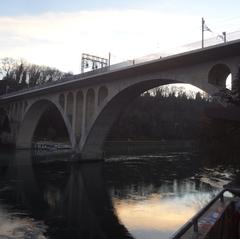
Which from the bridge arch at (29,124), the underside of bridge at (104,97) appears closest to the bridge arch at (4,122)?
the bridge arch at (29,124)

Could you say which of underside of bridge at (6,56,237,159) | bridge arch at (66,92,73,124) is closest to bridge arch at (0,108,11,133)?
underside of bridge at (6,56,237,159)

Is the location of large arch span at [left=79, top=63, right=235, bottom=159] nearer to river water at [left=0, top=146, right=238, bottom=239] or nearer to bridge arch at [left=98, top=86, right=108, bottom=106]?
bridge arch at [left=98, top=86, right=108, bottom=106]

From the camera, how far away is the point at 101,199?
2527 centimetres

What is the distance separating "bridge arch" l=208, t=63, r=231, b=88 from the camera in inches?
1099

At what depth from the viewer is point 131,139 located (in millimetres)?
93875

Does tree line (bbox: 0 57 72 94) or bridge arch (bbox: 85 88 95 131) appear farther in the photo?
tree line (bbox: 0 57 72 94)

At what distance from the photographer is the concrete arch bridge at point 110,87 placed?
1101 inches

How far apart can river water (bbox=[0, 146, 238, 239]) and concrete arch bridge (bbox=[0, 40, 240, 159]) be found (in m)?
5.92

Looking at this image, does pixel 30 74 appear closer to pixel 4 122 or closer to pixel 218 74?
pixel 4 122

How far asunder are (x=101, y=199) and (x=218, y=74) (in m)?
11.6

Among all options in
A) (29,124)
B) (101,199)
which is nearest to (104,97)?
(101,199)

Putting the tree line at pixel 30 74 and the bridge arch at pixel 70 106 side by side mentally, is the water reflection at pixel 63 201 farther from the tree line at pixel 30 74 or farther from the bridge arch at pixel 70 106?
the tree line at pixel 30 74

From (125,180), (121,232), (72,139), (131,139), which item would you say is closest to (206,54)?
(125,180)

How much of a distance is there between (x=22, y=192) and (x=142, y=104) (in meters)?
78.0
